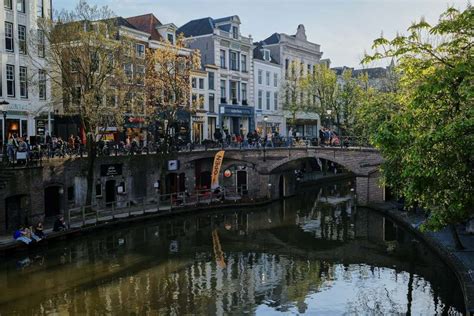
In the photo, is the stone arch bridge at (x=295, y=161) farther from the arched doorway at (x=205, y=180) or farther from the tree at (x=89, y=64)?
the tree at (x=89, y=64)

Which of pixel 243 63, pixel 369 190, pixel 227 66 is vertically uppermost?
pixel 243 63

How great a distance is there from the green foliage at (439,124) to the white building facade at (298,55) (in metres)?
49.1

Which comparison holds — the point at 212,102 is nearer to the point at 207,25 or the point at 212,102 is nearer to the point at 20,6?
the point at 207,25

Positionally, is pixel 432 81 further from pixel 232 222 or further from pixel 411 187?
pixel 232 222

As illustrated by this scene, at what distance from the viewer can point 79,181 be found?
38906mm

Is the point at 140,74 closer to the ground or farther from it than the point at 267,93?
closer to the ground

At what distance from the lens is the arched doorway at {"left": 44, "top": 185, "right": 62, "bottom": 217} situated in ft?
119

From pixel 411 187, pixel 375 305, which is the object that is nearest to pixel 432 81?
pixel 411 187

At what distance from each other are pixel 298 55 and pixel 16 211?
4856 centimetres

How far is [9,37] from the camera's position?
3891 cm

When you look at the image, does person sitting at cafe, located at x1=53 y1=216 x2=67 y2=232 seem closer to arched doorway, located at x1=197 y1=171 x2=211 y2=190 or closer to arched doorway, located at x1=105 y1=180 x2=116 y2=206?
arched doorway, located at x1=105 y1=180 x2=116 y2=206

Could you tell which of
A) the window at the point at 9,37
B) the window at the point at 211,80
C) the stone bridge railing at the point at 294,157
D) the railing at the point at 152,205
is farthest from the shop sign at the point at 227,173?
the window at the point at 9,37

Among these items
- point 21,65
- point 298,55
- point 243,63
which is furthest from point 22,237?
point 298,55

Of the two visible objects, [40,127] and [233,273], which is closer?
[233,273]
